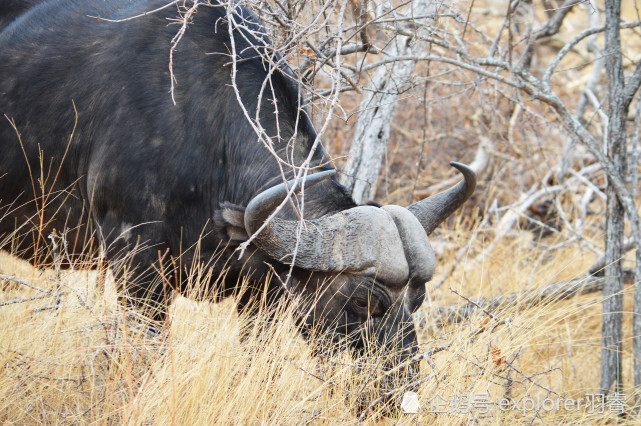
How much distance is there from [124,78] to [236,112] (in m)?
0.67

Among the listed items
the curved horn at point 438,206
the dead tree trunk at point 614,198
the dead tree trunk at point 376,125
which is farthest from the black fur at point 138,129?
the dead tree trunk at point 614,198

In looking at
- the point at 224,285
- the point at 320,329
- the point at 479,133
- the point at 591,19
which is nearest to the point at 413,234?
the point at 320,329

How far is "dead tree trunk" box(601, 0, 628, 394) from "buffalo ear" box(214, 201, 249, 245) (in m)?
2.44

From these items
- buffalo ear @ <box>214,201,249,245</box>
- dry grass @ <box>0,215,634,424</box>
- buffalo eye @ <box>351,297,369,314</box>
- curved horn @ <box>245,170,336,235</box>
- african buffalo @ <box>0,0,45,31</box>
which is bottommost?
dry grass @ <box>0,215,634,424</box>

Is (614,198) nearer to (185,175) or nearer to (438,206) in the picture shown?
(438,206)

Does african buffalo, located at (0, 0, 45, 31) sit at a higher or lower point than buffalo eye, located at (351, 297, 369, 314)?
higher

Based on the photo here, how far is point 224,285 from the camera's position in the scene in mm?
4016

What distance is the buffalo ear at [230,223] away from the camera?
3539 millimetres

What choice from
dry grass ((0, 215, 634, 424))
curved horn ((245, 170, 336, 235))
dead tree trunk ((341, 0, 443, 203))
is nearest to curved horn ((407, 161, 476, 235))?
dry grass ((0, 215, 634, 424))

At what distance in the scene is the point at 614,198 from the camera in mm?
4383

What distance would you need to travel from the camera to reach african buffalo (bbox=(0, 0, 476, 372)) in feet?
11.6

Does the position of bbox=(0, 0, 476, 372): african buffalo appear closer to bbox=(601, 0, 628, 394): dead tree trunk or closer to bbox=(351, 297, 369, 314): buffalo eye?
bbox=(351, 297, 369, 314): buffalo eye

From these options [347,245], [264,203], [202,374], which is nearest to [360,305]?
[347,245]

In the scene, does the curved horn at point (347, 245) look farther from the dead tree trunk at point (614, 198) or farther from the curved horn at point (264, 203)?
the dead tree trunk at point (614, 198)
